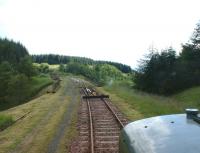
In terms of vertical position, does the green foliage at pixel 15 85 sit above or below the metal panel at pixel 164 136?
below

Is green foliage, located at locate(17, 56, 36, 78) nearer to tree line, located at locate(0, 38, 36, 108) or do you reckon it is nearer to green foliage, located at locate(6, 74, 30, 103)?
tree line, located at locate(0, 38, 36, 108)

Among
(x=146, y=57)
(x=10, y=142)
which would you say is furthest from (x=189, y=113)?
(x=146, y=57)

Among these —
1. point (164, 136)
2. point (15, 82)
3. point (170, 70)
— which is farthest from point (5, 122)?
point (15, 82)

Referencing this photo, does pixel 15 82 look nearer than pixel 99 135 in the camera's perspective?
No

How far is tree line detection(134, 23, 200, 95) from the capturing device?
2776 inches

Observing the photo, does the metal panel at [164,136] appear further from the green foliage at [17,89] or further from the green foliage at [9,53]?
the green foliage at [9,53]

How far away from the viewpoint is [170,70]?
72188mm

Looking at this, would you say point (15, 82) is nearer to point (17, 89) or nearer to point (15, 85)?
point (15, 85)

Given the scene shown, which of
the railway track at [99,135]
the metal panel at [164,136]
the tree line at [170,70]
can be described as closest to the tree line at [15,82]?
the tree line at [170,70]

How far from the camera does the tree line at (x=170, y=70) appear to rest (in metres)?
70.5

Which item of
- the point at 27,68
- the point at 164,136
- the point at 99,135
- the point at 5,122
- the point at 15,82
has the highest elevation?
the point at 27,68

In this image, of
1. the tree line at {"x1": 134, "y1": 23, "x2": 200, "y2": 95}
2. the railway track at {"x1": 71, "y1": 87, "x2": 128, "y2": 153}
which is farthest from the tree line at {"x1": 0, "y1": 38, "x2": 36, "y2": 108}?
the railway track at {"x1": 71, "y1": 87, "x2": 128, "y2": 153}

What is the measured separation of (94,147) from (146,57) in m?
64.8

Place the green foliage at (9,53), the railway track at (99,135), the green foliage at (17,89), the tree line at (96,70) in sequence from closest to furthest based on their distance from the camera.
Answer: the railway track at (99,135) < the green foliage at (17,89) < the green foliage at (9,53) < the tree line at (96,70)
